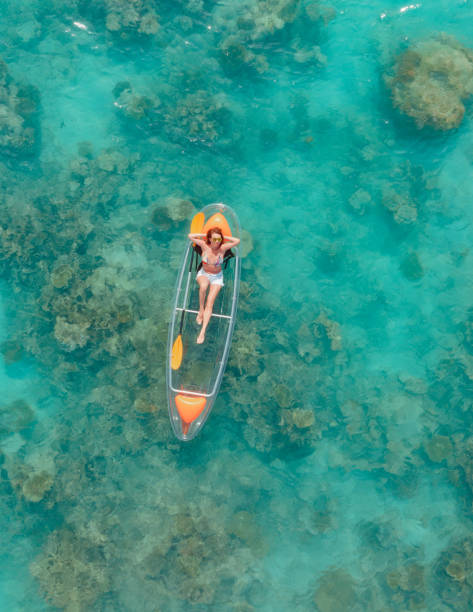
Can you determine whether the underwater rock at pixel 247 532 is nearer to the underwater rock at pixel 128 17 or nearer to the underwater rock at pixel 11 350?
the underwater rock at pixel 11 350

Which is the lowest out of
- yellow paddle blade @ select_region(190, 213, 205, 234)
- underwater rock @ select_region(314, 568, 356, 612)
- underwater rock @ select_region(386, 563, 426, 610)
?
underwater rock @ select_region(314, 568, 356, 612)

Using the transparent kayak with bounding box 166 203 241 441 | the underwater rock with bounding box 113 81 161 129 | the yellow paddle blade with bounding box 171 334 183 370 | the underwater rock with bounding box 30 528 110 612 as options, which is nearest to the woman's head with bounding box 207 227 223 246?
the transparent kayak with bounding box 166 203 241 441

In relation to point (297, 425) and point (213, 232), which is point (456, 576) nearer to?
point (297, 425)

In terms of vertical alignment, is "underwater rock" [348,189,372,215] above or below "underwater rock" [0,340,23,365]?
above

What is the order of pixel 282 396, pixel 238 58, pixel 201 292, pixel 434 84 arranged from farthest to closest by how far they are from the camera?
pixel 238 58 < pixel 434 84 < pixel 282 396 < pixel 201 292

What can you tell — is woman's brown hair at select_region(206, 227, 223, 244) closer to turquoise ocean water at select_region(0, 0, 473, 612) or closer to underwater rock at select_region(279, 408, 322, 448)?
turquoise ocean water at select_region(0, 0, 473, 612)

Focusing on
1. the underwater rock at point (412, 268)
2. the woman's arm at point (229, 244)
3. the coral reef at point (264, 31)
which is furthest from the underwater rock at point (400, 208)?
the woman's arm at point (229, 244)

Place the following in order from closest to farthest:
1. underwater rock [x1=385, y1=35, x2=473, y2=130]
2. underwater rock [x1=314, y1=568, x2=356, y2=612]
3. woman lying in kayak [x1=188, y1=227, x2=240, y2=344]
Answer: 1. woman lying in kayak [x1=188, y1=227, x2=240, y2=344]
2. underwater rock [x1=314, y1=568, x2=356, y2=612]
3. underwater rock [x1=385, y1=35, x2=473, y2=130]

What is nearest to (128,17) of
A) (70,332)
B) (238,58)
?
(238,58)
